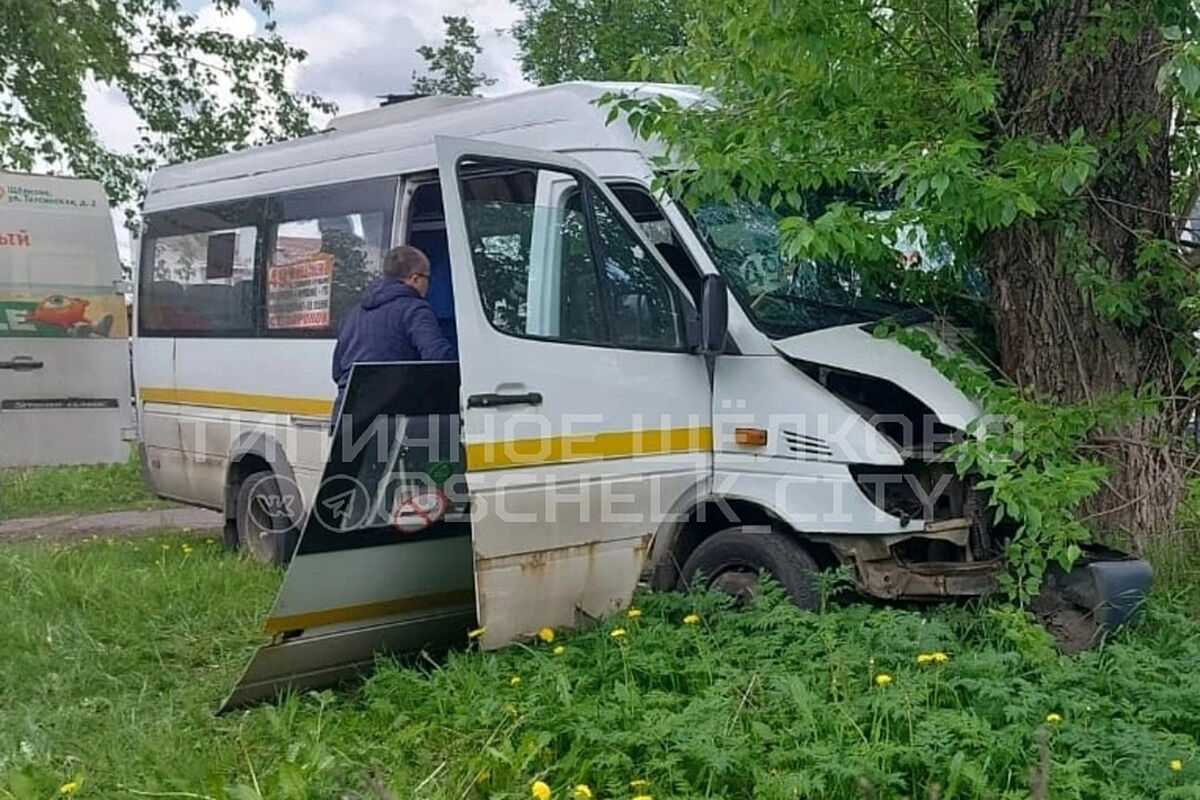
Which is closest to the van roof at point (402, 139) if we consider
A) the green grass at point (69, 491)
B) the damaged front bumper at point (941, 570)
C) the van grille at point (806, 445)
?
the van grille at point (806, 445)

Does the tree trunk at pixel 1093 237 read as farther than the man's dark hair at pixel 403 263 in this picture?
No

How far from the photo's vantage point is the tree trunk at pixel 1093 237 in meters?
4.90

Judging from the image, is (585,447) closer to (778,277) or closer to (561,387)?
(561,387)

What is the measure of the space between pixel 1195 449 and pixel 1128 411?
19.4 inches

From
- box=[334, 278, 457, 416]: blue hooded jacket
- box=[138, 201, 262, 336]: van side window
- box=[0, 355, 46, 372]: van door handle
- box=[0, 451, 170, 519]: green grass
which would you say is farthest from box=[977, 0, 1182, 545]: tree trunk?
box=[0, 451, 170, 519]: green grass

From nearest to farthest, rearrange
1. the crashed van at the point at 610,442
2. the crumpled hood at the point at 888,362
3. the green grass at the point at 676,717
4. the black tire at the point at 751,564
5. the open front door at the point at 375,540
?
the green grass at the point at 676,717 → the open front door at the point at 375,540 → the crashed van at the point at 610,442 → the crumpled hood at the point at 888,362 → the black tire at the point at 751,564

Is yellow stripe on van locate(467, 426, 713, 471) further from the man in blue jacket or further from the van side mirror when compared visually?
the man in blue jacket

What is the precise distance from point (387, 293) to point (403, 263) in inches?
7.8

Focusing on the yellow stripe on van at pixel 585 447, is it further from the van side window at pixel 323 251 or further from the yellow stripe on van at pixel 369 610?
the van side window at pixel 323 251

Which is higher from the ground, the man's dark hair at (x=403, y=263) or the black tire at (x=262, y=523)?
the man's dark hair at (x=403, y=263)

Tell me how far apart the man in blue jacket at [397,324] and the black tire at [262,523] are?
6.25 ft

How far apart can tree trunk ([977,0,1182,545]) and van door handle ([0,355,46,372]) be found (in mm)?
7112

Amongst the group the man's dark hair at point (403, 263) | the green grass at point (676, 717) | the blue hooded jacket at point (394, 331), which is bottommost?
the green grass at point (676, 717)

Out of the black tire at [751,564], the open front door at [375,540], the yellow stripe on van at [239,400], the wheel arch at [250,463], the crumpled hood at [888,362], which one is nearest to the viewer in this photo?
the open front door at [375,540]
